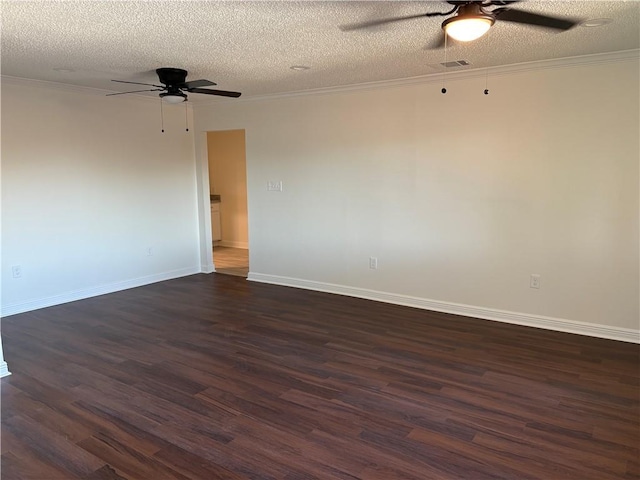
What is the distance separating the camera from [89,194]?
5.31m

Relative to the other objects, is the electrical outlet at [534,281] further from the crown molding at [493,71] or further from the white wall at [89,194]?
the white wall at [89,194]

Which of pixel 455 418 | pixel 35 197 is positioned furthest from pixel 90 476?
pixel 35 197

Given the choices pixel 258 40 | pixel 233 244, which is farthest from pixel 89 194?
pixel 233 244

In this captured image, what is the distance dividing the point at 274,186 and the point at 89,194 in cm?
211

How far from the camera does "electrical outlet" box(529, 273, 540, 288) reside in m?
4.21

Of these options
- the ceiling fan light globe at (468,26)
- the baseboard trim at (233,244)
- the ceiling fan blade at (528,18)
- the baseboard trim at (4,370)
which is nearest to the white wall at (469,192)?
the ceiling fan blade at (528,18)

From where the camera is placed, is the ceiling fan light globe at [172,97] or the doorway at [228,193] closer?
the ceiling fan light globe at [172,97]

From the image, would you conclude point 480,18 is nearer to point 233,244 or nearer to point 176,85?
point 176,85

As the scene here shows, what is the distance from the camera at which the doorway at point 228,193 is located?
8227 millimetres

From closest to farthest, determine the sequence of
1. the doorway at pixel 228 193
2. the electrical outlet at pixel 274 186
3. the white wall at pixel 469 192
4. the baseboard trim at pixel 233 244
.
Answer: the white wall at pixel 469 192 < the electrical outlet at pixel 274 186 < the doorway at pixel 228 193 < the baseboard trim at pixel 233 244

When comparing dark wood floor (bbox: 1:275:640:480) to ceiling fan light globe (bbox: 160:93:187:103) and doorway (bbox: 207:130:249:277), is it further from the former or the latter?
doorway (bbox: 207:130:249:277)

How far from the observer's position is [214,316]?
15.3 feet

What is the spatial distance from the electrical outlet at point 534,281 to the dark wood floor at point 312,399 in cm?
41

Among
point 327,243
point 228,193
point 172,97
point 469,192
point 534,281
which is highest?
point 172,97
